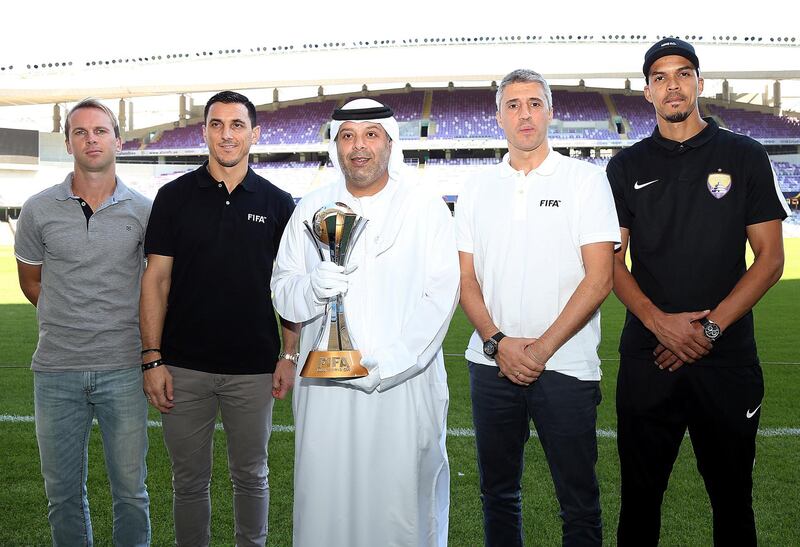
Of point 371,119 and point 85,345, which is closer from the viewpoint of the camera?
point 371,119

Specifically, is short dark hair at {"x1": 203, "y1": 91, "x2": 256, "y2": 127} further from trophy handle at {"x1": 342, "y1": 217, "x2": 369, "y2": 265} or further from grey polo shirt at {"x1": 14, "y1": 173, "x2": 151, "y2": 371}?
trophy handle at {"x1": 342, "y1": 217, "x2": 369, "y2": 265}

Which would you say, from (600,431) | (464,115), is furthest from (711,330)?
(464,115)

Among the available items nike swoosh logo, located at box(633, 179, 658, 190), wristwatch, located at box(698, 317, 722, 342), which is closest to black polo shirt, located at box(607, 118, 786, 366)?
nike swoosh logo, located at box(633, 179, 658, 190)

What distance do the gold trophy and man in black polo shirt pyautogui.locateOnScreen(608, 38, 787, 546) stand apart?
1.24m

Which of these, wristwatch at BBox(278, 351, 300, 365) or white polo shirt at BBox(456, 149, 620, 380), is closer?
white polo shirt at BBox(456, 149, 620, 380)

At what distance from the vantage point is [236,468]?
11.5ft

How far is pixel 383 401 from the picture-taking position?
3.04 metres

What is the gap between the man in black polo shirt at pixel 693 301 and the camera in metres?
3.05

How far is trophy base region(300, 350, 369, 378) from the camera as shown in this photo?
271cm

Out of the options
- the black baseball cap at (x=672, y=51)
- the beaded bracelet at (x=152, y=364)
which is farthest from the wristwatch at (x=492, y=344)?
the beaded bracelet at (x=152, y=364)

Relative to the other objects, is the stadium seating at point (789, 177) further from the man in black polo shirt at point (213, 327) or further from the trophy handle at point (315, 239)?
the trophy handle at point (315, 239)

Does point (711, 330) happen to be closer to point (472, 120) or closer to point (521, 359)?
point (521, 359)

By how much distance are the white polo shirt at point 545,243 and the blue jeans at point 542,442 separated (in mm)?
98

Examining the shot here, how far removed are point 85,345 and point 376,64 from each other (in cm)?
3814
